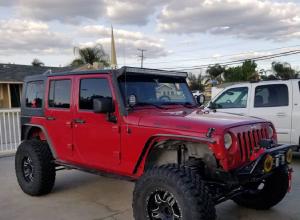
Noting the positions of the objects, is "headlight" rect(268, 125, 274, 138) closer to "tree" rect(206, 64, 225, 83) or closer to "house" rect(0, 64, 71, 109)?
"house" rect(0, 64, 71, 109)

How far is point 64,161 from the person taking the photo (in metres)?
5.61

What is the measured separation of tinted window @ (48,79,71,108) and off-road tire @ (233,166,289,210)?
2834 millimetres

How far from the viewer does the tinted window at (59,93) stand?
5.52 metres

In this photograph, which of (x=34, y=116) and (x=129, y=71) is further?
(x=34, y=116)

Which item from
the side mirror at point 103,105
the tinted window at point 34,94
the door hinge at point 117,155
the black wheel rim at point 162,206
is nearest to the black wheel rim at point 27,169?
the tinted window at point 34,94

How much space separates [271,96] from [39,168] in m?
5.24

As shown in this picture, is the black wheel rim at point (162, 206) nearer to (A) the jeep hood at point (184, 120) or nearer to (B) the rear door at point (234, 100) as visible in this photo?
(A) the jeep hood at point (184, 120)

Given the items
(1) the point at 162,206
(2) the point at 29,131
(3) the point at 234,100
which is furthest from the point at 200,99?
(3) the point at 234,100

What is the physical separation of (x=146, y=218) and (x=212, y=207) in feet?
2.49

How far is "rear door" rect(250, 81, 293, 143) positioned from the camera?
26.6 ft

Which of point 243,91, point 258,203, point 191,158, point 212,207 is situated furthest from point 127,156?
point 243,91

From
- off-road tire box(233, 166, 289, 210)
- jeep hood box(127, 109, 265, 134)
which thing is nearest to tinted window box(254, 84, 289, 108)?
off-road tire box(233, 166, 289, 210)

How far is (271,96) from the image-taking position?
27.5 ft

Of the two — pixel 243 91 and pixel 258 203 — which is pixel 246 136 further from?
pixel 243 91
